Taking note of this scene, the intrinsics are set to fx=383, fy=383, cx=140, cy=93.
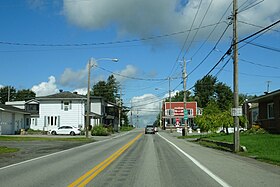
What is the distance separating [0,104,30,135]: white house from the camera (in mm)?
50281

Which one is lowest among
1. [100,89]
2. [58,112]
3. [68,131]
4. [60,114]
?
[68,131]

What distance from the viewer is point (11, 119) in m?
54.1

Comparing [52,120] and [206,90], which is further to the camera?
[206,90]

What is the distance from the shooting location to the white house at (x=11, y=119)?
1980 inches

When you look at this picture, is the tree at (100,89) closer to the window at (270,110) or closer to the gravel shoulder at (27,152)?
the window at (270,110)

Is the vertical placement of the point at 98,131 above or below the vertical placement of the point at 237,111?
below

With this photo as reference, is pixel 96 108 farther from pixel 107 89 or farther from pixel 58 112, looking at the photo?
pixel 107 89

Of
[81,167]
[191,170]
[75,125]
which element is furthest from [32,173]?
[75,125]

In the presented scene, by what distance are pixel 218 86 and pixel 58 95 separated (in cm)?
7534

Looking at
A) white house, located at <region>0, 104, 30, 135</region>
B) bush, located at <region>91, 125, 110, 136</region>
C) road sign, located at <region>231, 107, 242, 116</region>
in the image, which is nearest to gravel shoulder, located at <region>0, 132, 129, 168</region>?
road sign, located at <region>231, 107, 242, 116</region>

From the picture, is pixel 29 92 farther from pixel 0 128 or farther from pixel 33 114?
pixel 0 128

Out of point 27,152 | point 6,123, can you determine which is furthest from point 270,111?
point 6,123

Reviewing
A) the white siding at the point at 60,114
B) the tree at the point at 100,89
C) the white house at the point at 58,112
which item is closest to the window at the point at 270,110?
the white house at the point at 58,112

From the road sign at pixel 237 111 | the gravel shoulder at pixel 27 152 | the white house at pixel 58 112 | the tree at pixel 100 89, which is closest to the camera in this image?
the gravel shoulder at pixel 27 152
